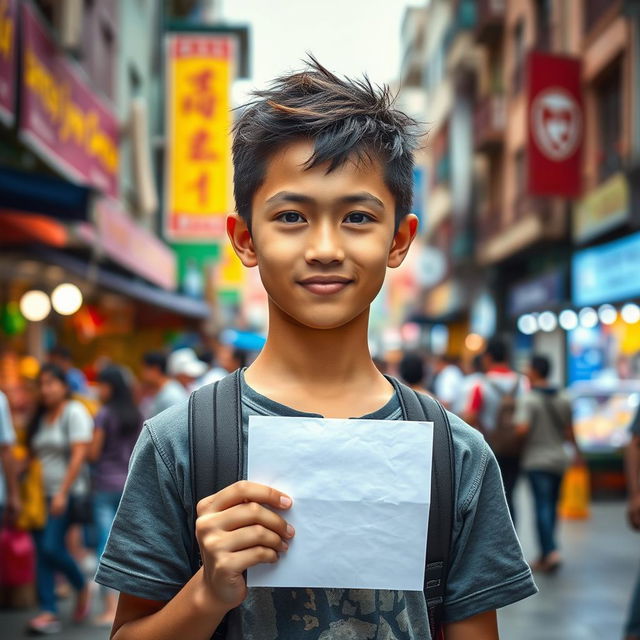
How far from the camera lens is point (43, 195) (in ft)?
27.6

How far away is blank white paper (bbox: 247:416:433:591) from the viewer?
1670mm

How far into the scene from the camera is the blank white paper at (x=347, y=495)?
1.67m

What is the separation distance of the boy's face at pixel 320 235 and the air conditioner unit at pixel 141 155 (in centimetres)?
1548

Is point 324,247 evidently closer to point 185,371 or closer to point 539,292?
point 185,371

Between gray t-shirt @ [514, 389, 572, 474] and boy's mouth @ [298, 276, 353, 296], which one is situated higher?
boy's mouth @ [298, 276, 353, 296]

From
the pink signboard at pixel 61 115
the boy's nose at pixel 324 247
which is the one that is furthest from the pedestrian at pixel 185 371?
the boy's nose at pixel 324 247

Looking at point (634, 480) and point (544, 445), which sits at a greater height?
point (634, 480)

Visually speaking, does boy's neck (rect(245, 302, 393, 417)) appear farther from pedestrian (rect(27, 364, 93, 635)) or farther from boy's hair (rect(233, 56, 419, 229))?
pedestrian (rect(27, 364, 93, 635))

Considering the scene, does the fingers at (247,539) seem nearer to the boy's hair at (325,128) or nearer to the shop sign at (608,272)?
the boy's hair at (325,128)

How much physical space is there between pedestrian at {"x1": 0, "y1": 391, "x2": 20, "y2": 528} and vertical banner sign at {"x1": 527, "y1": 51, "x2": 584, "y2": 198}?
12131 mm

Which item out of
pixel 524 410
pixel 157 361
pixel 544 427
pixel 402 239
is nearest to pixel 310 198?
pixel 402 239

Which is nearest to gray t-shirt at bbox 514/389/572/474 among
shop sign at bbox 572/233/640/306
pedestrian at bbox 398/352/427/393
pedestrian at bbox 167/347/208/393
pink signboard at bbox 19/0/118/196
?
pedestrian at bbox 398/352/427/393

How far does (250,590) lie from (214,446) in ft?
0.89

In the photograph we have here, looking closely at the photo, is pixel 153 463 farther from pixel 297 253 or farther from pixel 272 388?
pixel 297 253
